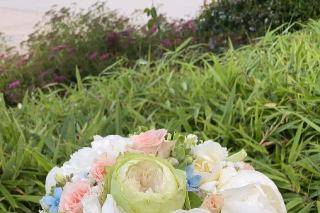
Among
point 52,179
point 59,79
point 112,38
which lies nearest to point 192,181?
point 52,179

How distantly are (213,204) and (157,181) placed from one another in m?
0.14

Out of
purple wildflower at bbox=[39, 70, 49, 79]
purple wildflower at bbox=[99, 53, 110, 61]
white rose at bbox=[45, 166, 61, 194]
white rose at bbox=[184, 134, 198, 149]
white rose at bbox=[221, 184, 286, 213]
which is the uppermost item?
white rose at bbox=[184, 134, 198, 149]

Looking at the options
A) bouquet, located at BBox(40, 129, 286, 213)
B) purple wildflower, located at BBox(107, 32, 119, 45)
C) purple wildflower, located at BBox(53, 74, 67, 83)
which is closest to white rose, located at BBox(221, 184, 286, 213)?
bouquet, located at BBox(40, 129, 286, 213)

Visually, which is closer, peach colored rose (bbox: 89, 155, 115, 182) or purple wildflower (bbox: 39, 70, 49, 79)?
peach colored rose (bbox: 89, 155, 115, 182)

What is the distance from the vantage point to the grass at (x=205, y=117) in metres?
2.21

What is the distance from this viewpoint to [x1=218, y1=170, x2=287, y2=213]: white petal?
60.2 inches

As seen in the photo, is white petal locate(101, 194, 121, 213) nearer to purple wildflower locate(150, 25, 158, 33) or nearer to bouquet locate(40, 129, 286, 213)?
bouquet locate(40, 129, 286, 213)

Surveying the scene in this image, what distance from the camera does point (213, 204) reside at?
1467mm

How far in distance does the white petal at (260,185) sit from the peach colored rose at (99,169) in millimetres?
247

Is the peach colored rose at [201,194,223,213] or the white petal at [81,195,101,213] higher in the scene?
the white petal at [81,195,101,213]

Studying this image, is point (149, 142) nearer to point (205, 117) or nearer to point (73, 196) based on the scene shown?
point (73, 196)

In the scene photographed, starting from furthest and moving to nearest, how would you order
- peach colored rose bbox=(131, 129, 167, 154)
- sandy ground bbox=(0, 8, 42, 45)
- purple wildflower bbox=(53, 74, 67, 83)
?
sandy ground bbox=(0, 8, 42, 45) < purple wildflower bbox=(53, 74, 67, 83) < peach colored rose bbox=(131, 129, 167, 154)

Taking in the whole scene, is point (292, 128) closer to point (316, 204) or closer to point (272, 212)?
point (316, 204)

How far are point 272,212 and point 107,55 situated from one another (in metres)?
4.49
